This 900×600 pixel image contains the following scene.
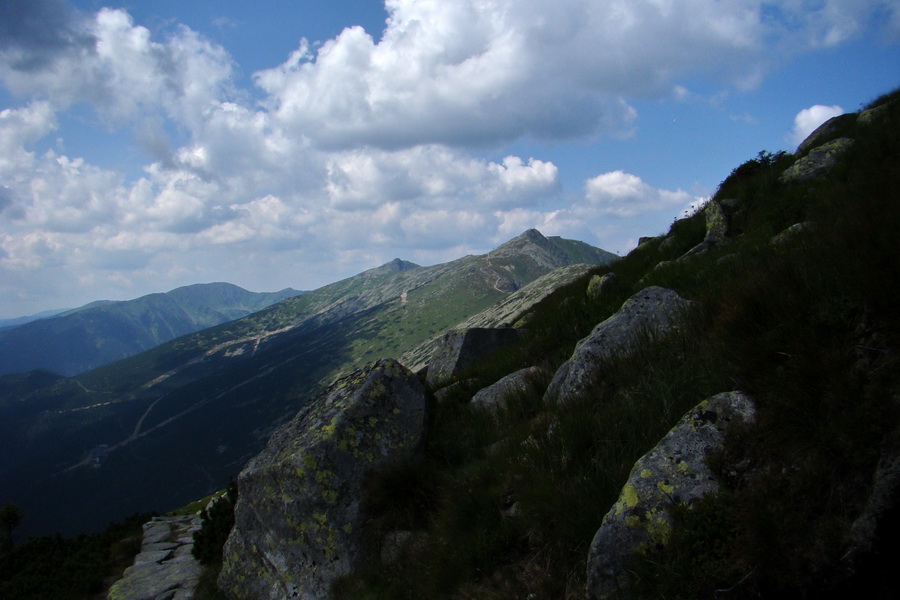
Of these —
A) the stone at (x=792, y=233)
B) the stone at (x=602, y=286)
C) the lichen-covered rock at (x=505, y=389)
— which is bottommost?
the lichen-covered rock at (x=505, y=389)

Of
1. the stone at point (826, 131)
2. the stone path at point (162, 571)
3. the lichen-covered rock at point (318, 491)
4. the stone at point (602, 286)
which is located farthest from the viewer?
the stone at point (826, 131)

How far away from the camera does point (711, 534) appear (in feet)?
11.2

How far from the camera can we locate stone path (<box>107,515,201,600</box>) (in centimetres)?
1077

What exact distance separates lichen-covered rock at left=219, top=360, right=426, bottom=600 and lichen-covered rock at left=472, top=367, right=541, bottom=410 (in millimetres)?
1378

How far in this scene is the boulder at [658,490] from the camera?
12.2 ft

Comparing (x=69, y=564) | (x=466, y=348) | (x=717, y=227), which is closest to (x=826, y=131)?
(x=717, y=227)

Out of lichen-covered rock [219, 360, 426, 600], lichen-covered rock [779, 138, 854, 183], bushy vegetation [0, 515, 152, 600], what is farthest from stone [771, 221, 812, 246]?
bushy vegetation [0, 515, 152, 600]

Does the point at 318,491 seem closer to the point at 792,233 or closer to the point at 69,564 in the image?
the point at 792,233

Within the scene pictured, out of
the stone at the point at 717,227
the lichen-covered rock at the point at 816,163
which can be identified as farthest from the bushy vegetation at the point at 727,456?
the lichen-covered rock at the point at 816,163

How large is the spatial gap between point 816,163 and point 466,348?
1368 cm

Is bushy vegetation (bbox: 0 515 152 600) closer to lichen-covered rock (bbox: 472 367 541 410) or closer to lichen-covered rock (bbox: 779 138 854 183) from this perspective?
lichen-covered rock (bbox: 472 367 541 410)

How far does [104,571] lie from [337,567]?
37.1 feet

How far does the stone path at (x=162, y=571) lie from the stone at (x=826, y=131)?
91.4 feet

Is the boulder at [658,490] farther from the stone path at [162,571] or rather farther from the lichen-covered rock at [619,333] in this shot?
the stone path at [162,571]
